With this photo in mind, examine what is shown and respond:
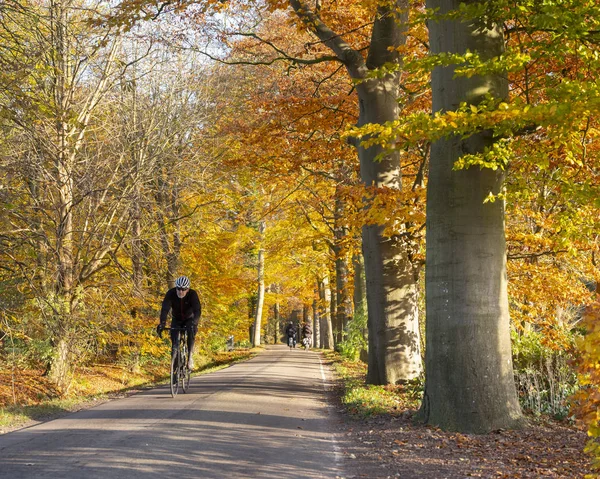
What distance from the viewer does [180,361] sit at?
43.2ft

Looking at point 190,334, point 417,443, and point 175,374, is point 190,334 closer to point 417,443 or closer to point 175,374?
point 175,374

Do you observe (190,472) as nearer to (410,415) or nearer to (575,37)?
(410,415)

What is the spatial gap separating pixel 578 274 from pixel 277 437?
1341cm

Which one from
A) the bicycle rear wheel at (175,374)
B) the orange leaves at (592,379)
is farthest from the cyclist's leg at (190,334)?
the orange leaves at (592,379)

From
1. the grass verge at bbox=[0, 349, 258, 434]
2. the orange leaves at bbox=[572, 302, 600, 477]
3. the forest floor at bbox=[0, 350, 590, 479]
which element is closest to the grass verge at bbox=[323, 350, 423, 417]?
the forest floor at bbox=[0, 350, 590, 479]

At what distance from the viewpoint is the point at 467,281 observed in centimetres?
895

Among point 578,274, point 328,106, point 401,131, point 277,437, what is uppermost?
point 328,106

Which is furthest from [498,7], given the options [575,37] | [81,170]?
[81,170]

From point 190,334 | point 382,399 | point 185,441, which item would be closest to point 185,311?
point 190,334

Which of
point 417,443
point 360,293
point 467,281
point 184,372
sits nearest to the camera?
point 417,443

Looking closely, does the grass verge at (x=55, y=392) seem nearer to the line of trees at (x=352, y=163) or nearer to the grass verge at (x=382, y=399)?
the line of trees at (x=352, y=163)

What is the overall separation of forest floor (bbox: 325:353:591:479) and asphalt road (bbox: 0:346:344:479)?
0.39 metres

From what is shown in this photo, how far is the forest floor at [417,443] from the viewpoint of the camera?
6.82m

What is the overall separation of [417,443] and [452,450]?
0.49 metres
